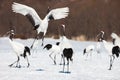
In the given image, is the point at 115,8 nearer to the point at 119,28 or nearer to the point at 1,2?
the point at 119,28

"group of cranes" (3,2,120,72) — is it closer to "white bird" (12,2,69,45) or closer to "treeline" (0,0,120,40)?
"white bird" (12,2,69,45)

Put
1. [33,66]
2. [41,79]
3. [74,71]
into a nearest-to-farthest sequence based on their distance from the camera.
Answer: [41,79] < [74,71] < [33,66]

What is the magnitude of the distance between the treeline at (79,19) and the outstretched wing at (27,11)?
10.2m

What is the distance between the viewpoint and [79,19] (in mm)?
26359

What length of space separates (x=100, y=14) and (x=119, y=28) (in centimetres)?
186

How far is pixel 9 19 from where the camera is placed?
27.7m

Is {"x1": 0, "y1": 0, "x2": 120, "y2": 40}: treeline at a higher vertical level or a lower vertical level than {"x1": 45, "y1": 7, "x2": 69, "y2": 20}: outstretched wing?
higher

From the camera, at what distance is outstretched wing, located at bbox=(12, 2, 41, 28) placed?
13.0m

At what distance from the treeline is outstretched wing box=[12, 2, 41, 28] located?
10238 mm

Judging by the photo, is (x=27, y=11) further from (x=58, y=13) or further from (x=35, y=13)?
(x=58, y=13)

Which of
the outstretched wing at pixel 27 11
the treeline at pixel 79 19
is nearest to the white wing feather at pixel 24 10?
the outstretched wing at pixel 27 11

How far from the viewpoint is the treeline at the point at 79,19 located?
25.5m

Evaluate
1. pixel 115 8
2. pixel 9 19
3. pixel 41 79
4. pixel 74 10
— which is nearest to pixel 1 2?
pixel 9 19

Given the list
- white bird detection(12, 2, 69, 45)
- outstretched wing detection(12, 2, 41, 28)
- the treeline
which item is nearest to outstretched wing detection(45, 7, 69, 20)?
white bird detection(12, 2, 69, 45)
